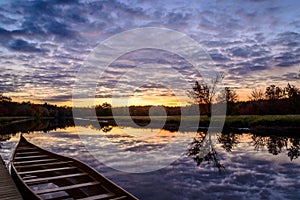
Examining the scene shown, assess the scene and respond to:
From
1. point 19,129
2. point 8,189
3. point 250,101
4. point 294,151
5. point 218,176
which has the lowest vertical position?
point 19,129

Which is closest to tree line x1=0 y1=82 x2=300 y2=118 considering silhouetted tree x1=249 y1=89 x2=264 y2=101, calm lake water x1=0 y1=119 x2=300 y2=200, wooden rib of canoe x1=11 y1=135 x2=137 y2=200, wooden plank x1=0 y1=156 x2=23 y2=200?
silhouetted tree x1=249 y1=89 x2=264 y2=101

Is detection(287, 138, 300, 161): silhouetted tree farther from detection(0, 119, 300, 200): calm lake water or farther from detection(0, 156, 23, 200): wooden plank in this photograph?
detection(0, 156, 23, 200): wooden plank

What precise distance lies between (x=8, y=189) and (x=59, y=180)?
1536 millimetres

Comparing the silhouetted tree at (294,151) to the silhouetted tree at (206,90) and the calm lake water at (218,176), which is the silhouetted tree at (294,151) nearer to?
the calm lake water at (218,176)

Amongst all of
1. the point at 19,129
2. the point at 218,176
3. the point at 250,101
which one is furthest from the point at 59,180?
the point at 250,101

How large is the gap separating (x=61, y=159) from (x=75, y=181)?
326 cm

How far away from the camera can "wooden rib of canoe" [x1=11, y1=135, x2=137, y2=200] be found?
24.1ft

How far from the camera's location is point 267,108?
54.4 meters

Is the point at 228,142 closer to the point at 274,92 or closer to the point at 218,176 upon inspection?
the point at 218,176

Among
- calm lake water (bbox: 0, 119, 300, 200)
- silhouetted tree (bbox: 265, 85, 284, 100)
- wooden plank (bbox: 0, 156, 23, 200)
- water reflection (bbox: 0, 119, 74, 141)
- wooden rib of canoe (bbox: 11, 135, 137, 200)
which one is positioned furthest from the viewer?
silhouetted tree (bbox: 265, 85, 284, 100)

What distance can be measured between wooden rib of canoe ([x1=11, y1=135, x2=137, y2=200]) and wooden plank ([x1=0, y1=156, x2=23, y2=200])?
18 centimetres

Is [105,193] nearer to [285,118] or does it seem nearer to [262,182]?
[262,182]

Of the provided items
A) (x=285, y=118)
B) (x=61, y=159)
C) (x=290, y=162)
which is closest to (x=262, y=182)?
(x=290, y=162)

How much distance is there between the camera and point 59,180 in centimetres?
927
